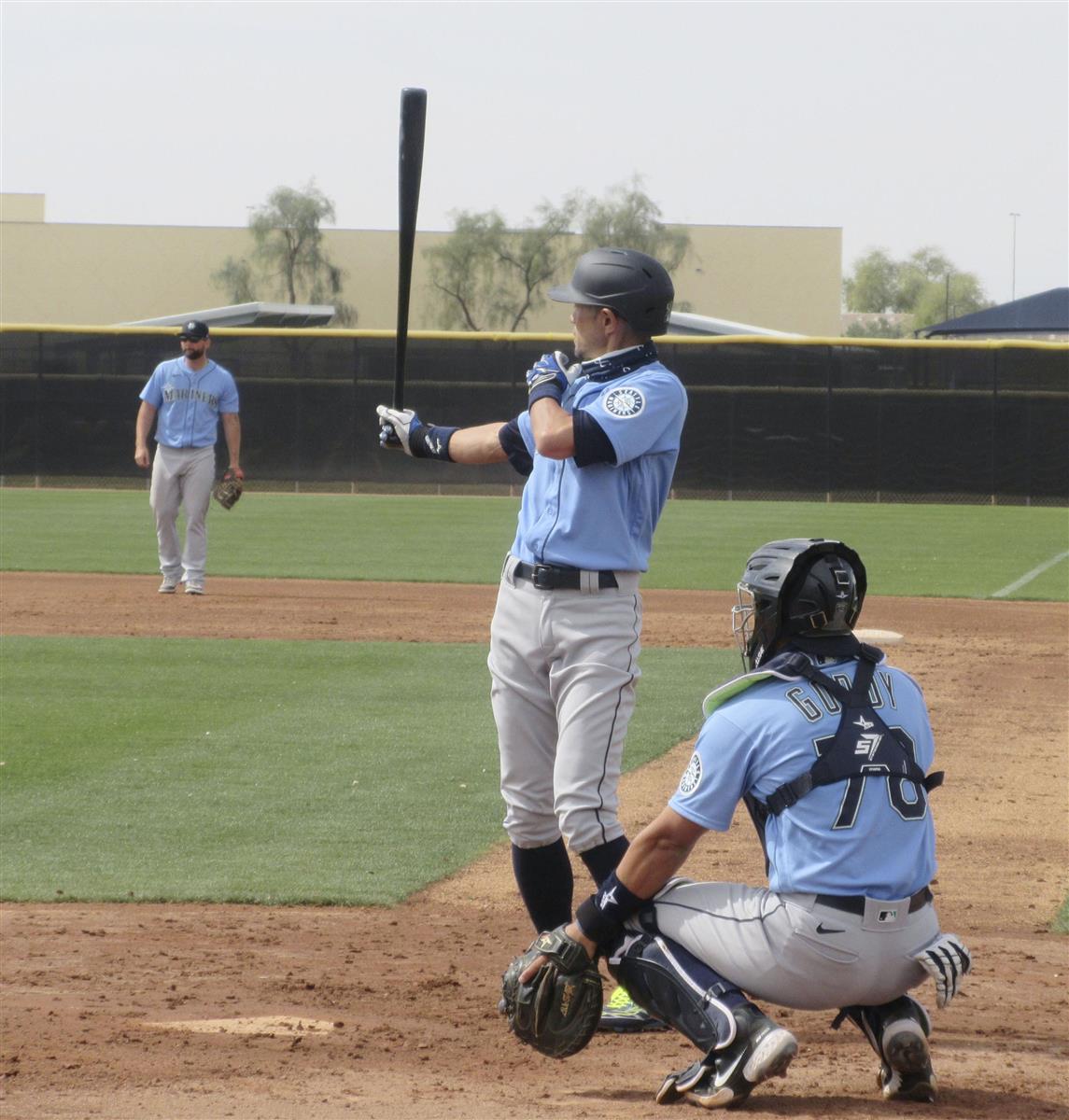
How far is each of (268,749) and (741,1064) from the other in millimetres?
4558

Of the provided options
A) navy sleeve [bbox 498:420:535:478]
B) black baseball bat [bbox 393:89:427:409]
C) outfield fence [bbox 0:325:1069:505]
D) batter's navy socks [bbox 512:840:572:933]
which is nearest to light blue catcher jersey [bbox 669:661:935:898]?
batter's navy socks [bbox 512:840:572:933]

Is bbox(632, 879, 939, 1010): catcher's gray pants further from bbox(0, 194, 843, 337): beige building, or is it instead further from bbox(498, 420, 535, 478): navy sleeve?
bbox(0, 194, 843, 337): beige building

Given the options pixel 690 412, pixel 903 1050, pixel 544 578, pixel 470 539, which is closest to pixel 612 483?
pixel 544 578

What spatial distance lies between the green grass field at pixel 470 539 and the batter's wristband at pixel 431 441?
1010 cm

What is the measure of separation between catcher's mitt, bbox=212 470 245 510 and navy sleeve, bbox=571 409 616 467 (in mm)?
9836

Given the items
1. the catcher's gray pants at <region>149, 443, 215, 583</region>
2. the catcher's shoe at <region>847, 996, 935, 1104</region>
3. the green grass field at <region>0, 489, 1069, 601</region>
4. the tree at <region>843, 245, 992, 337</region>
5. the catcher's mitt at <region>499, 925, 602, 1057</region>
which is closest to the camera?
the catcher's shoe at <region>847, 996, 935, 1104</region>

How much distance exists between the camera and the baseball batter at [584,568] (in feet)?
13.3

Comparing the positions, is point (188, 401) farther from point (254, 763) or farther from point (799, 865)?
point (799, 865)

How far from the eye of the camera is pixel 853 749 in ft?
10.8

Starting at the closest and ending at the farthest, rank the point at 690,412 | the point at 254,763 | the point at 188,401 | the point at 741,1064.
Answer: the point at 741,1064
the point at 254,763
the point at 188,401
the point at 690,412

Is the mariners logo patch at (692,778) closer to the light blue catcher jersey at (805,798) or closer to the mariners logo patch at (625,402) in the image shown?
the light blue catcher jersey at (805,798)

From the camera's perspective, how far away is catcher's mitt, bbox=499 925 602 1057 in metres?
3.51

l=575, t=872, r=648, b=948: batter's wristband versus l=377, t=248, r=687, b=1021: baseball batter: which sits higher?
l=377, t=248, r=687, b=1021: baseball batter

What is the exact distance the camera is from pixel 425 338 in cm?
2697
